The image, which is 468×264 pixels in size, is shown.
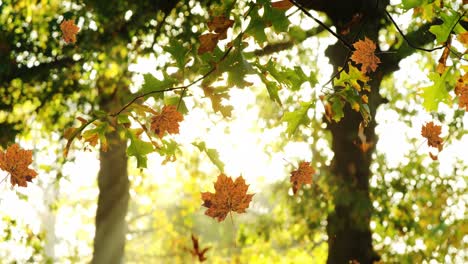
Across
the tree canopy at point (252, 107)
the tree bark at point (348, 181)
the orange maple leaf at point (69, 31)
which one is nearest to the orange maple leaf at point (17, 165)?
the tree canopy at point (252, 107)

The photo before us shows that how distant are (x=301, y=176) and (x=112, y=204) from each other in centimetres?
467

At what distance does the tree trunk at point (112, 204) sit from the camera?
20.3ft


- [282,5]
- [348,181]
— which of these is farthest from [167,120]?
[348,181]

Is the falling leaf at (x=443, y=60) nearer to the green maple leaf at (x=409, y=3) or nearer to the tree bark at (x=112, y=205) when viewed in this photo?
the green maple leaf at (x=409, y=3)

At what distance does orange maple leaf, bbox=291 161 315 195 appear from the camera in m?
2.19

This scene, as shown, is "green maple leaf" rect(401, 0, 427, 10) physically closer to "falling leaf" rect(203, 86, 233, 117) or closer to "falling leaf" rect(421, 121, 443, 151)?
"falling leaf" rect(203, 86, 233, 117)

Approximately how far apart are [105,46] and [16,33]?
35.6 inches

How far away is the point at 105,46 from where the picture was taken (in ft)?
15.2

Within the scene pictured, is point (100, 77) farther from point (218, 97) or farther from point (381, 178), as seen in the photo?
point (218, 97)

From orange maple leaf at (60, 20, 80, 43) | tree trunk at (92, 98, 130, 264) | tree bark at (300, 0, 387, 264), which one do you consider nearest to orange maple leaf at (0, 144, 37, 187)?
orange maple leaf at (60, 20, 80, 43)

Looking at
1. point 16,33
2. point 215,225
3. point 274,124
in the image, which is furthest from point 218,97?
point 215,225

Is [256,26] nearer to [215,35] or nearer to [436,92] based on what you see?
[215,35]

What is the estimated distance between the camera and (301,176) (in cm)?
221

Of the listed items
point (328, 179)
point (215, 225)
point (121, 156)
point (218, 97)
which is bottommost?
point (218, 97)
